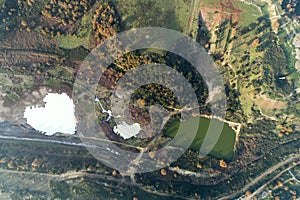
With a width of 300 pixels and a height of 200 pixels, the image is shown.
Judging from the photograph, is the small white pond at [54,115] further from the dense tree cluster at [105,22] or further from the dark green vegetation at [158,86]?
the dense tree cluster at [105,22]

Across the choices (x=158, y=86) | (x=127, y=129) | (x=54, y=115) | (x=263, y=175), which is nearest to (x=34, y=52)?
(x=54, y=115)

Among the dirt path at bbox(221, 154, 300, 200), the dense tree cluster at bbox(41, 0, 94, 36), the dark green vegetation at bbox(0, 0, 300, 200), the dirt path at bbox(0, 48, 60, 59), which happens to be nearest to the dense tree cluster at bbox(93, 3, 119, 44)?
the dark green vegetation at bbox(0, 0, 300, 200)

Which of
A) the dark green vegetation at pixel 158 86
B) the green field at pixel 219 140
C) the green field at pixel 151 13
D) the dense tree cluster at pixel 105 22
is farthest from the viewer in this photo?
the green field at pixel 219 140

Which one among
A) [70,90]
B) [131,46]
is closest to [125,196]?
[70,90]

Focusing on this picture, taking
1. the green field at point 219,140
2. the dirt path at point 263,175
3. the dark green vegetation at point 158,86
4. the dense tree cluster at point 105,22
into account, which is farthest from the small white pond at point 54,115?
the dirt path at point 263,175

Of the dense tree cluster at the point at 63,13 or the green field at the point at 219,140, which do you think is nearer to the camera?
the dense tree cluster at the point at 63,13

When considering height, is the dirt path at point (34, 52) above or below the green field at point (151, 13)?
below

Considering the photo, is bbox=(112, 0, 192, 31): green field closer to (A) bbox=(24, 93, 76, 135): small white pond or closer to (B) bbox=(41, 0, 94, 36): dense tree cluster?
(B) bbox=(41, 0, 94, 36): dense tree cluster
